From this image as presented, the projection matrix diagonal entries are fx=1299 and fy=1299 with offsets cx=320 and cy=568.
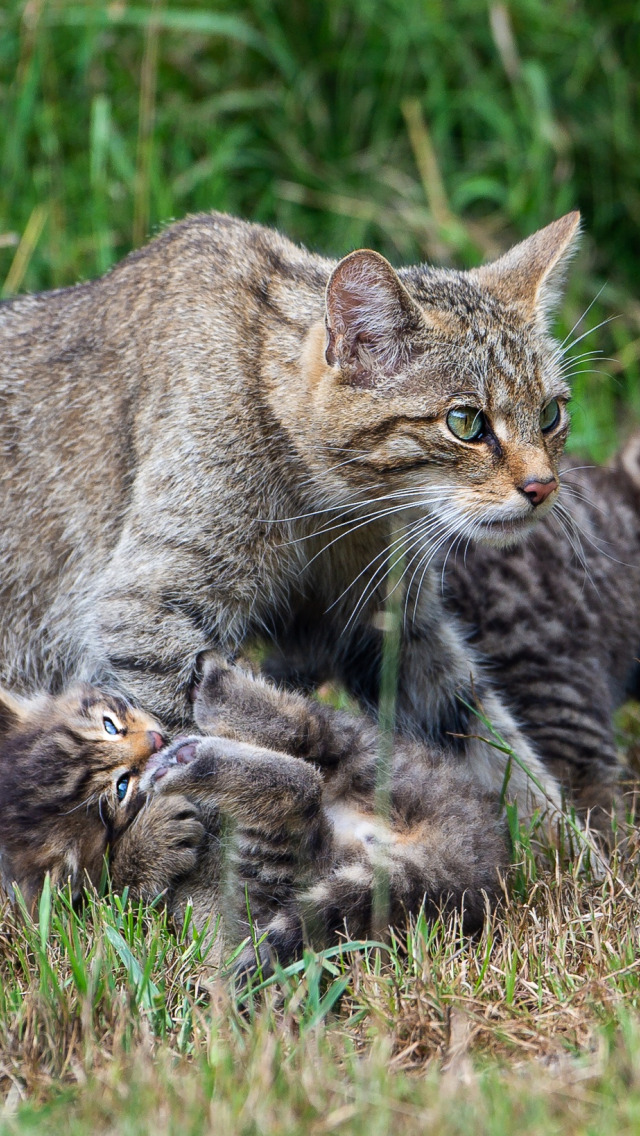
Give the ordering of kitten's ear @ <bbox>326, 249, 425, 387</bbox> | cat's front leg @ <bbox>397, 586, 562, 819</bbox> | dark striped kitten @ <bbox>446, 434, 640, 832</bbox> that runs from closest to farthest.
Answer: kitten's ear @ <bbox>326, 249, 425, 387</bbox>, cat's front leg @ <bbox>397, 586, 562, 819</bbox>, dark striped kitten @ <bbox>446, 434, 640, 832</bbox>

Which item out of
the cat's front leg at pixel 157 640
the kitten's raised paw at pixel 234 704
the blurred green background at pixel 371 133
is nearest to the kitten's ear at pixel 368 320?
the cat's front leg at pixel 157 640

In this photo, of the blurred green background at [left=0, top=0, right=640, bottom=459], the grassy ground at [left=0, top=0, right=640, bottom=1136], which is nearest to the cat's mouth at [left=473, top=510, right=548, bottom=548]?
the grassy ground at [left=0, top=0, right=640, bottom=1136]

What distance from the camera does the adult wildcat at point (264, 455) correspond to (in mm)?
3477

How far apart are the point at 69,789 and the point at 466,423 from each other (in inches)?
55.7

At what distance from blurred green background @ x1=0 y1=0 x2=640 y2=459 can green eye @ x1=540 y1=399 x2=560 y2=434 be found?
2.34m

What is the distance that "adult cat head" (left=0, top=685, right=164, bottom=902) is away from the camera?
327 centimetres

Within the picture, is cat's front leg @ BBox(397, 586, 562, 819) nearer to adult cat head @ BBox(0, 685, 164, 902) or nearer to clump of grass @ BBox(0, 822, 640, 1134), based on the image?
clump of grass @ BBox(0, 822, 640, 1134)

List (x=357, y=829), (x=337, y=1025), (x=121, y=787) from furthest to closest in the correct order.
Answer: (x=121, y=787) → (x=357, y=829) → (x=337, y=1025)

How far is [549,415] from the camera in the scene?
3.66 m

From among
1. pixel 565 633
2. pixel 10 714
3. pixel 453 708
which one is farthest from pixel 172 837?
pixel 565 633

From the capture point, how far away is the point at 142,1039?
2.65m

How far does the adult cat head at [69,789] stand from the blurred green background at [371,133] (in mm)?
3084

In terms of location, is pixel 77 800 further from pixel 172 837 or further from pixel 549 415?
pixel 549 415

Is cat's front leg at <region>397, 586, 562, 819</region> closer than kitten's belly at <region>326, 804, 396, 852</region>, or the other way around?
kitten's belly at <region>326, 804, 396, 852</region>
